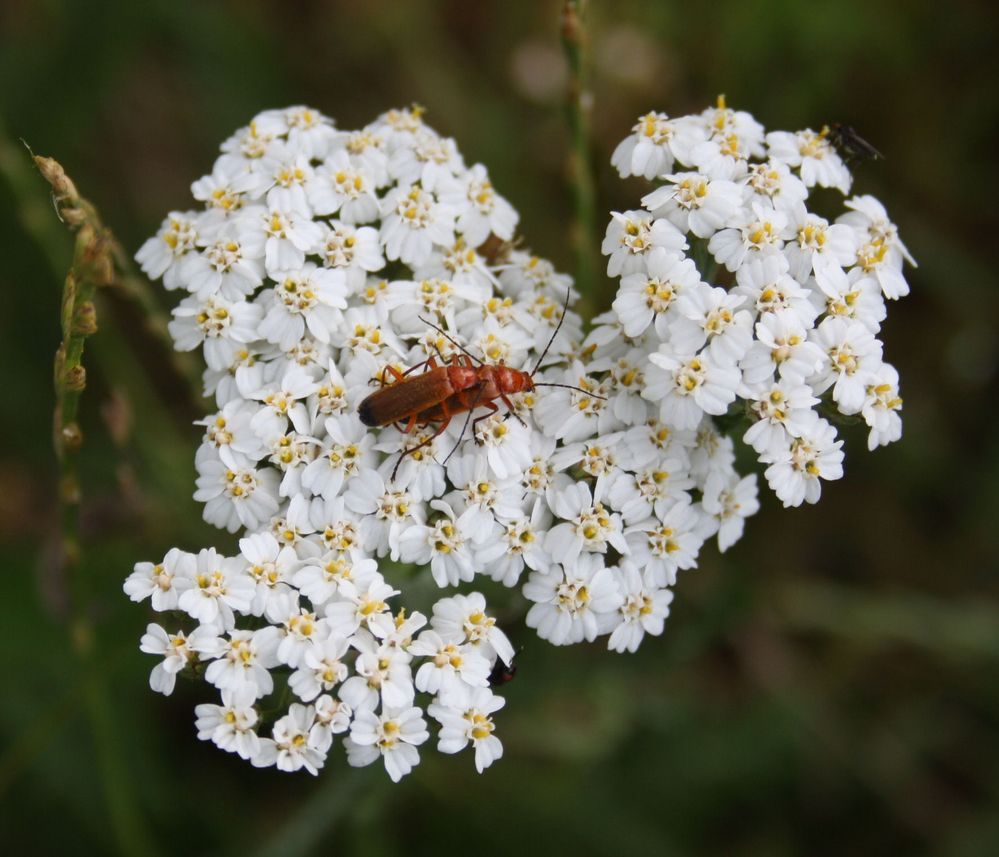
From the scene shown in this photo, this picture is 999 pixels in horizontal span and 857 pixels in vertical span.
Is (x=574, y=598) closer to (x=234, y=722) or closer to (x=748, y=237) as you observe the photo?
(x=234, y=722)

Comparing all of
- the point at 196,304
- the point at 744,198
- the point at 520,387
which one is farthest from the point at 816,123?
the point at 196,304

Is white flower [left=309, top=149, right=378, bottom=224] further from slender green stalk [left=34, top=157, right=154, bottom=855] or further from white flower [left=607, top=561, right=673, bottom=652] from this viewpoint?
white flower [left=607, top=561, right=673, bottom=652]

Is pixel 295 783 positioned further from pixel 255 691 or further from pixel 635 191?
pixel 635 191

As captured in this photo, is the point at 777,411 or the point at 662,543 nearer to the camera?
the point at 777,411

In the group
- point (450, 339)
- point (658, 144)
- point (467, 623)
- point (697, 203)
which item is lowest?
point (467, 623)

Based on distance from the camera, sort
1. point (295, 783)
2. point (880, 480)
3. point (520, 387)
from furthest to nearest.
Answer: point (880, 480) → point (295, 783) → point (520, 387)

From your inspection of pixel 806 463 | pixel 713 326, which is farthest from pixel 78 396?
pixel 806 463
